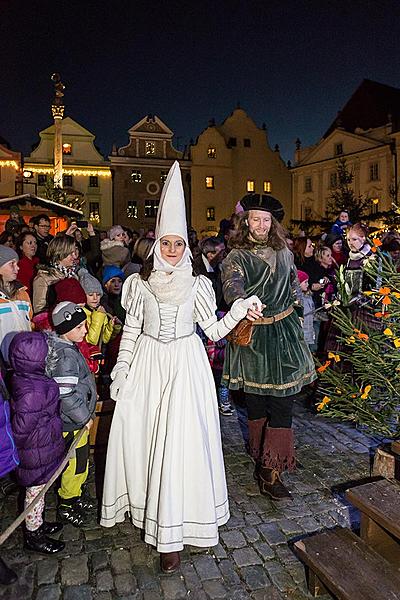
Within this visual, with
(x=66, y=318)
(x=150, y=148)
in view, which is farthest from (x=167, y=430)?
(x=150, y=148)

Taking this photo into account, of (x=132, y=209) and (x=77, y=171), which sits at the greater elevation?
(x=77, y=171)

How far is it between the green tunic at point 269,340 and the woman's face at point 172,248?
0.75 meters

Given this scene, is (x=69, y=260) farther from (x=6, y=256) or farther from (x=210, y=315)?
(x=210, y=315)

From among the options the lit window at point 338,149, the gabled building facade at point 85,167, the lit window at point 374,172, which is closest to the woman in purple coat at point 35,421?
the gabled building facade at point 85,167

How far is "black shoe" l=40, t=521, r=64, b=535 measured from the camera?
373 centimetres

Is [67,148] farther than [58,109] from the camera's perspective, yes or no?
Yes

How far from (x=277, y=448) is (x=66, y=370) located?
1904mm

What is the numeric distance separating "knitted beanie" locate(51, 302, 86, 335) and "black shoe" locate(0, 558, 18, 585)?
159 centimetres

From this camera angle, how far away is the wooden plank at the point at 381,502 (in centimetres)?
285

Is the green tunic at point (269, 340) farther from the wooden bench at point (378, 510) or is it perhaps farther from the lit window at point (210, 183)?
the lit window at point (210, 183)

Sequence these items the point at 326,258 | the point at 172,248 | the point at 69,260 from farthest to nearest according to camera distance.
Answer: the point at 326,258, the point at 69,260, the point at 172,248

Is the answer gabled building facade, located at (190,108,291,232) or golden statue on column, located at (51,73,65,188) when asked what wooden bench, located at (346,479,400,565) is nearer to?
golden statue on column, located at (51,73,65,188)

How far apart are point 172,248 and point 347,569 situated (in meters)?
2.22

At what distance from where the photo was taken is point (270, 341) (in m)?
4.26
